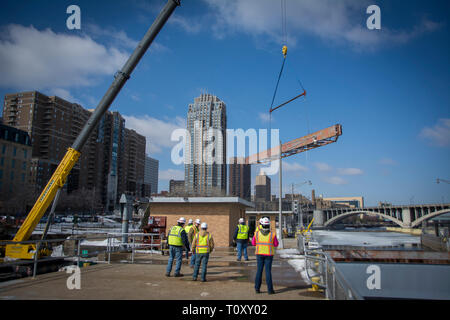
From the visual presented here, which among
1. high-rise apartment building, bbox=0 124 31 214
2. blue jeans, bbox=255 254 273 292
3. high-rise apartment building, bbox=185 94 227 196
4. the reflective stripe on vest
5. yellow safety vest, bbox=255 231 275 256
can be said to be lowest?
blue jeans, bbox=255 254 273 292

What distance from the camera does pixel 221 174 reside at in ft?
407

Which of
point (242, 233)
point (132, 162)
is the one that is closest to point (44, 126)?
point (132, 162)

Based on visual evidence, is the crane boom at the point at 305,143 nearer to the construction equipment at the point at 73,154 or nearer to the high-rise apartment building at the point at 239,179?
the construction equipment at the point at 73,154

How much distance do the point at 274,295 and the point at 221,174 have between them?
4607 inches

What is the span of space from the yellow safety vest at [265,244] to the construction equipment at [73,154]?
900cm

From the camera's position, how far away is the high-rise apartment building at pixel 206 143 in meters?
111

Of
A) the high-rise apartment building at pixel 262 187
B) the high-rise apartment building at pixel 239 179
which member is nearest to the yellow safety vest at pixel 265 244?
the high-rise apartment building at pixel 239 179

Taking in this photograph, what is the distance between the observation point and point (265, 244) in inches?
280

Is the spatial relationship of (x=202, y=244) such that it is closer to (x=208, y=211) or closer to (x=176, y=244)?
(x=176, y=244)

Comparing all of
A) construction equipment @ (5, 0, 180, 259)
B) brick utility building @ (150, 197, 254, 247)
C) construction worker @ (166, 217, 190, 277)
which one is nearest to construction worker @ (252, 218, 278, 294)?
construction worker @ (166, 217, 190, 277)

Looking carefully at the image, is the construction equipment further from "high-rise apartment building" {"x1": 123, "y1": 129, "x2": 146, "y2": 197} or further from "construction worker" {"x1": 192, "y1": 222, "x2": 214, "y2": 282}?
"high-rise apartment building" {"x1": 123, "y1": 129, "x2": 146, "y2": 197}

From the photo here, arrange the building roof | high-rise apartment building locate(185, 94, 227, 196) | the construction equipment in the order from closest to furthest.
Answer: the construction equipment < the building roof < high-rise apartment building locate(185, 94, 227, 196)

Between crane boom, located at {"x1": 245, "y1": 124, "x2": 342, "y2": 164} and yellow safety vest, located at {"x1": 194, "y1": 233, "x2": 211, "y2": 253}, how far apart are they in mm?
36294

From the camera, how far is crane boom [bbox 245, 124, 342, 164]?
41.9 m
